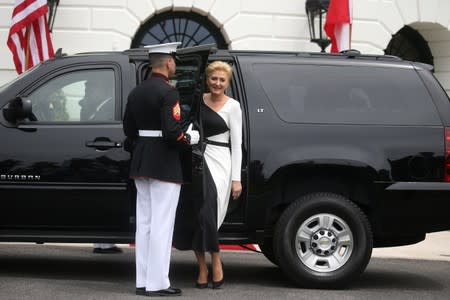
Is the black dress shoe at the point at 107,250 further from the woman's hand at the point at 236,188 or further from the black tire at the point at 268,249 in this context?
the woman's hand at the point at 236,188

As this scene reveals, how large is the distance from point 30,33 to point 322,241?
8117 mm

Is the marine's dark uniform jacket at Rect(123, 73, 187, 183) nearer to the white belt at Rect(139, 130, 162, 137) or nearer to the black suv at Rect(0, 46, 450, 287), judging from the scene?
the white belt at Rect(139, 130, 162, 137)

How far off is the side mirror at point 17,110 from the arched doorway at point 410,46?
38.4ft

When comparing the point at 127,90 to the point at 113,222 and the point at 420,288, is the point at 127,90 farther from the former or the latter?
the point at 420,288

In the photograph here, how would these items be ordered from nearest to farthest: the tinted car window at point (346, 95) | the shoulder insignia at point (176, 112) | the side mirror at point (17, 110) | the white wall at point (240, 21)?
1. the shoulder insignia at point (176, 112)
2. the side mirror at point (17, 110)
3. the tinted car window at point (346, 95)
4. the white wall at point (240, 21)

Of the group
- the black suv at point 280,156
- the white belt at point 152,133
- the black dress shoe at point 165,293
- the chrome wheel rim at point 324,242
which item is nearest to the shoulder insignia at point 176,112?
the white belt at point 152,133

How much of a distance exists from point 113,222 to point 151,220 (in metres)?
0.49

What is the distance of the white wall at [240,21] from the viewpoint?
1661 centimetres

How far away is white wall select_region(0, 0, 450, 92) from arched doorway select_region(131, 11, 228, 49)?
24 centimetres

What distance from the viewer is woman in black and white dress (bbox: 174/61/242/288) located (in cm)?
773

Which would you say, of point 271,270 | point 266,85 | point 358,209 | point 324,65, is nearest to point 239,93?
point 266,85

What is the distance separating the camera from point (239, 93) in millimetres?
8156

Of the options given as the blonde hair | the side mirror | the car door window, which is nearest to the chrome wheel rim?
the blonde hair

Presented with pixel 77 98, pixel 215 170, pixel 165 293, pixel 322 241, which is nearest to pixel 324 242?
pixel 322 241
